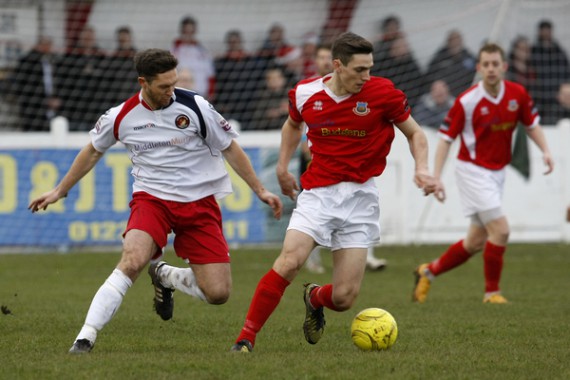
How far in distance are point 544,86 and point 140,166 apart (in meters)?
12.9

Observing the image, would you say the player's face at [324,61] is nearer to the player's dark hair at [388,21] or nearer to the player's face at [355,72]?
the player's face at [355,72]

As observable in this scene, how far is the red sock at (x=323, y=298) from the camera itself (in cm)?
717

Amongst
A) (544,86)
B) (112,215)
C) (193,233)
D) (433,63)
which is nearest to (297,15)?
(433,63)

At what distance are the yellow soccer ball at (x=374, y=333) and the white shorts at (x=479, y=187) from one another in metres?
3.37

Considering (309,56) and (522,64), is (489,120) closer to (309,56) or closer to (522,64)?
(309,56)

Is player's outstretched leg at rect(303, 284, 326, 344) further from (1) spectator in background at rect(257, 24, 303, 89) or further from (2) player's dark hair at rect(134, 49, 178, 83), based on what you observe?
(1) spectator in background at rect(257, 24, 303, 89)

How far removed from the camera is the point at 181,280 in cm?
761

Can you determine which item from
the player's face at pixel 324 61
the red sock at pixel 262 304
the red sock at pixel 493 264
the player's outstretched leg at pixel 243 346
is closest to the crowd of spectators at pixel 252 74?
the player's face at pixel 324 61

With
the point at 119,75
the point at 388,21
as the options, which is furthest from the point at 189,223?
the point at 388,21

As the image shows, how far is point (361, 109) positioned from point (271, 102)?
34.5 feet

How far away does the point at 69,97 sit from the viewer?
17266mm

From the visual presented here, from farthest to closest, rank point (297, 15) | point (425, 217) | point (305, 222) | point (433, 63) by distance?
point (297, 15) < point (433, 63) < point (425, 217) < point (305, 222)

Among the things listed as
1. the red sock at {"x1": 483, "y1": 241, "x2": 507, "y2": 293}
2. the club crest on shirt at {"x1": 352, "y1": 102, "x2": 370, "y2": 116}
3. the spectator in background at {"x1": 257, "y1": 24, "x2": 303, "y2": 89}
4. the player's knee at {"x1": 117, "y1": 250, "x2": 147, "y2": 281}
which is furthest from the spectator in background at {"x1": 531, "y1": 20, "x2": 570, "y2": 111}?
the player's knee at {"x1": 117, "y1": 250, "x2": 147, "y2": 281}

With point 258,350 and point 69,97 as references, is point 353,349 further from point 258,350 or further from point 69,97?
point 69,97
